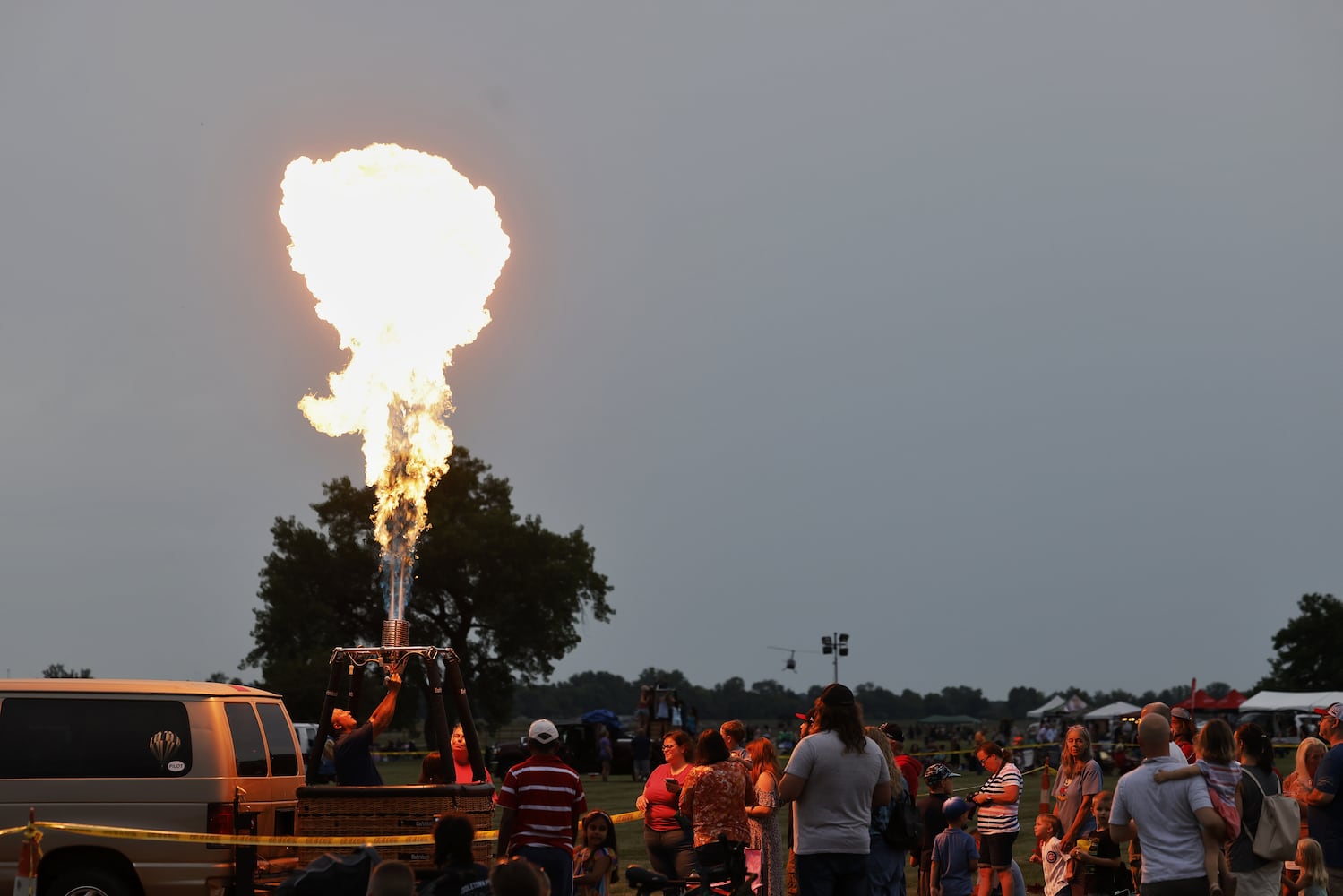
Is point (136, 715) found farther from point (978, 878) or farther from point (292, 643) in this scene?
point (292, 643)

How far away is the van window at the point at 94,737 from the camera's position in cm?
1070

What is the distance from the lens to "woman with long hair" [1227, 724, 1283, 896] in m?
8.80

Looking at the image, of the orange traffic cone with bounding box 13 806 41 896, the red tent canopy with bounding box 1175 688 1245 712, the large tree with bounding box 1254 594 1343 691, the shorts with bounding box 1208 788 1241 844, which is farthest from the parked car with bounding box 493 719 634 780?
the large tree with bounding box 1254 594 1343 691

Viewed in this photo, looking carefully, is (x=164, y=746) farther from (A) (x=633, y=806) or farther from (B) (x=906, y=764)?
(A) (x=633, y=806)

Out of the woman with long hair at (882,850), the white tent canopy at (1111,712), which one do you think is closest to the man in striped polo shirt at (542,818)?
the woman with long hair at (882,850)

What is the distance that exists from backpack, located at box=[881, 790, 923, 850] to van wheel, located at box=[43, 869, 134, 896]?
5.39 metres

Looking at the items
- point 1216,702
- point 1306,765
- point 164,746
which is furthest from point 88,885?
point 1216,702

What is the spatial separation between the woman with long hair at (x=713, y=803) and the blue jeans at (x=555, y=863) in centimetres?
158

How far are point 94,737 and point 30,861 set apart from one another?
1.29m

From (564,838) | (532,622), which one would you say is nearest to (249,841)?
(564,838)

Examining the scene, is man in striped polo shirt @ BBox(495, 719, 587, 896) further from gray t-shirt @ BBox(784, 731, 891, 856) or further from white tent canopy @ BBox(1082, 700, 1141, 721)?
white tent canopy @ BBox(1082, 700, 1141, 721)

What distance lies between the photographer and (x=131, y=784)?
1073cm

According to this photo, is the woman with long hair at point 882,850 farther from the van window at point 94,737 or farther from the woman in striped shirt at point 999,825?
the van window at point 94,737

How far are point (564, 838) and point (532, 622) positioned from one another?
165 feet
